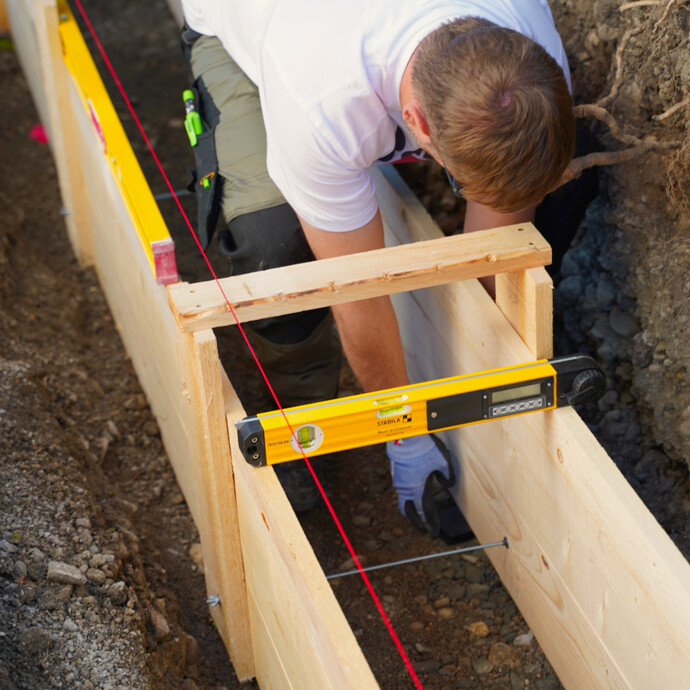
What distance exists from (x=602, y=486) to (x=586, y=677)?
0.44 m

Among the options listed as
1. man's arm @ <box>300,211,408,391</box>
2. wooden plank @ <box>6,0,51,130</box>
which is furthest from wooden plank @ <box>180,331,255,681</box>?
wooden plank @ <box>6,0,51,130</box>

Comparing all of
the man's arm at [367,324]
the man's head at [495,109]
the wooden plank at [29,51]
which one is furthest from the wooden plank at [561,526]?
the wooden plank at [29,51]

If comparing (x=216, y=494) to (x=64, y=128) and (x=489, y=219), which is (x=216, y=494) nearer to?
(x=489, y=219)

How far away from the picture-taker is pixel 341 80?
1620 mm

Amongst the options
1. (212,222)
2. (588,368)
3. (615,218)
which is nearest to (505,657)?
(588,368)

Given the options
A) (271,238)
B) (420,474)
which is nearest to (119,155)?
(271,238)

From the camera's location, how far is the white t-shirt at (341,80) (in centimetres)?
161

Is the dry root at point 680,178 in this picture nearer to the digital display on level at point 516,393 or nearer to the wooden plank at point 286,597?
the digital display on level at point 516,393

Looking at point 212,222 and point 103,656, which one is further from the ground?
point 212,222

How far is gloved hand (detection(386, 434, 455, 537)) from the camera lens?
6.88 feet

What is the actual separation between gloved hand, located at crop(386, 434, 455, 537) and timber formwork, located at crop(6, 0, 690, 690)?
0.05 metres

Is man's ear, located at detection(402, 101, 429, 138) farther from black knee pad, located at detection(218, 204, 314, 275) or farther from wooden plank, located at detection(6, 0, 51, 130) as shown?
wooden plank, located at detection(6, 0, 51, 130)

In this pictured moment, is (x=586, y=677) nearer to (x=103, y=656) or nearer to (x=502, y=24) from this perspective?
(x=103, y=656)

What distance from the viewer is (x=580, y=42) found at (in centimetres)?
213
